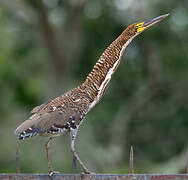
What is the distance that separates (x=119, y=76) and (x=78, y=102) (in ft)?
28.0

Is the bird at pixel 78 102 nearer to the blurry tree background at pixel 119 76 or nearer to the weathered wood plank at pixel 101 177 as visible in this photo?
the weathered wood plank at pixel 101 177

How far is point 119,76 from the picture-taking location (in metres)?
11.7

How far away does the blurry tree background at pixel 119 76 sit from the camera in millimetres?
10414

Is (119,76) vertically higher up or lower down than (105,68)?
higher up

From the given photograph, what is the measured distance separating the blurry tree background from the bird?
6.56m

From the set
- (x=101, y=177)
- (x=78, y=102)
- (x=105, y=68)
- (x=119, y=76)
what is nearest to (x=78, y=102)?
(x=78, y=102)

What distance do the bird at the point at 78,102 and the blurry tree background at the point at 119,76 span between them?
656cm

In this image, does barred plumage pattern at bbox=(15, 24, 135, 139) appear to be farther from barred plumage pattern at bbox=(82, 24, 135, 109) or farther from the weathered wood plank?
the weathered wood plank

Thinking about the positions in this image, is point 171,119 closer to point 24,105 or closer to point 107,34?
point 107,34

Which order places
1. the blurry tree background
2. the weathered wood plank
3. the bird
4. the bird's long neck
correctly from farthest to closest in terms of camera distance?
the blurry tree background → the bird's long neck → the bird → the weathered wood plank

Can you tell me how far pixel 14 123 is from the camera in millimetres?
14570

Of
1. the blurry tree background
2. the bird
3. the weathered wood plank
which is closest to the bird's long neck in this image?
the bird

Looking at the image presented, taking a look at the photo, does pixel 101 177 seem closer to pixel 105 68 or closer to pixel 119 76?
pixel 105 68

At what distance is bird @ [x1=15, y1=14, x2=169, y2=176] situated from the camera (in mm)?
3092
